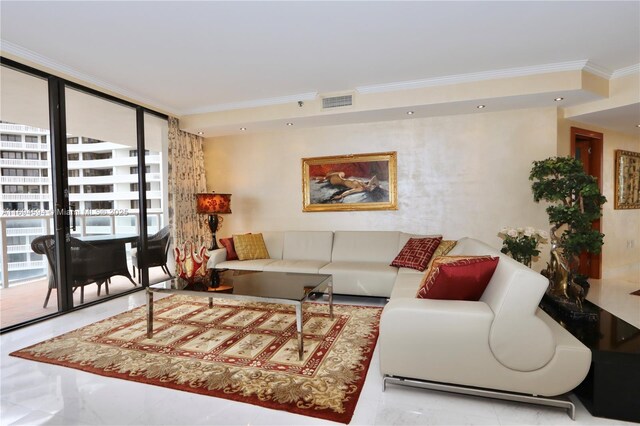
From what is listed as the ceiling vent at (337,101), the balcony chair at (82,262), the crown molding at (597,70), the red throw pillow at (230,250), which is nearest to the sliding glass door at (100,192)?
the balcony chair at (82,262)

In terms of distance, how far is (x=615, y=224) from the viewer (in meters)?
5.40

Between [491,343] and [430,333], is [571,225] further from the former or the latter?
[430,333]

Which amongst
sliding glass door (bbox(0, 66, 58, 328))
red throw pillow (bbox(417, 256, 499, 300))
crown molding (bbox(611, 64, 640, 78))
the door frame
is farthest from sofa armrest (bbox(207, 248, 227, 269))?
the door frame

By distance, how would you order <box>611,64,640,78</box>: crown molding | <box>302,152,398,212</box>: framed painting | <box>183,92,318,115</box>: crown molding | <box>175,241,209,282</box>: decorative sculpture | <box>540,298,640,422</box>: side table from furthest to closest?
1. <box>302,152,398,212</box>: framed painting
2. <box>183,92,318,115</box>: crown molding
3. <box>611,64,640,78</box>: crown molding
4. <box>175,241,209,282</box>: decorative sculpture
5. <box>540,298,640,422</box>: side table

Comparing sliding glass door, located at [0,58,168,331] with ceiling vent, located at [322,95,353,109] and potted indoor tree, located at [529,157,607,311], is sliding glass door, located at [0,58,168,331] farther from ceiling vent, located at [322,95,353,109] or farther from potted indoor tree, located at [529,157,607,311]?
potted indoor tree, located at [529,157,607,311]

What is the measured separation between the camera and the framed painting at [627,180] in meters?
5.39

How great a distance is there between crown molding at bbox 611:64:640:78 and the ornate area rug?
4079 millimetres

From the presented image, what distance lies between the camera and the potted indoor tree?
2.77 m

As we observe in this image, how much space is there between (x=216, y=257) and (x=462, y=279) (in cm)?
339

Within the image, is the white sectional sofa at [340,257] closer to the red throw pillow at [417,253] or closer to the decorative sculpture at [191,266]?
the red throw pillow at [417,253]

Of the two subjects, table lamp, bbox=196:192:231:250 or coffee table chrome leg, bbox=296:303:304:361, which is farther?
table lamp, bbox=196:192:231:250

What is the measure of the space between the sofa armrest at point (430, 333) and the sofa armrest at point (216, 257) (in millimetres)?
3054

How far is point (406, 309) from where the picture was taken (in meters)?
2.09

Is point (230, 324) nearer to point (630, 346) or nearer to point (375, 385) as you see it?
point (375, 385)
